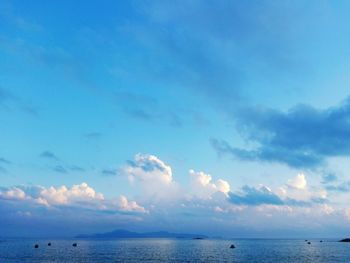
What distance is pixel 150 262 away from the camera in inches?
4663

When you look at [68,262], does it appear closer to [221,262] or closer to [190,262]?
[190,262]

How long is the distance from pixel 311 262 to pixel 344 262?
10.6m

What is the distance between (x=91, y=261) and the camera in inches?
4737

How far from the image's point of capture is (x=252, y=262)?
11850cm

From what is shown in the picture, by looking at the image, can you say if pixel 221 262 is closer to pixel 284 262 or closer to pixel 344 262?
pixel 284 262

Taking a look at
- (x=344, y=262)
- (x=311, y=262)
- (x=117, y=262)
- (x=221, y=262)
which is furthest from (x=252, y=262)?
(x=117, y=262)

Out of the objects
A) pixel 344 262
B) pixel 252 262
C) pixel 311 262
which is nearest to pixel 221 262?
pixel 252 262

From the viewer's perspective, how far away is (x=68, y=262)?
118 meters

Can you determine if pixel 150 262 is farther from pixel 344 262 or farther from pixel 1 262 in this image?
pixel 344 262

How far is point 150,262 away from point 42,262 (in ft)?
111

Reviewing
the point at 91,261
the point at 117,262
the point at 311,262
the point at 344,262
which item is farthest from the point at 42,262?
the point at 344,262

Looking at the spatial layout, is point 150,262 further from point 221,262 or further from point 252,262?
point 252,262

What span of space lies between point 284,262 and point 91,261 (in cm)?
6272

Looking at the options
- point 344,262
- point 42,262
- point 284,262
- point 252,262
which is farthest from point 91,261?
point 344,262
